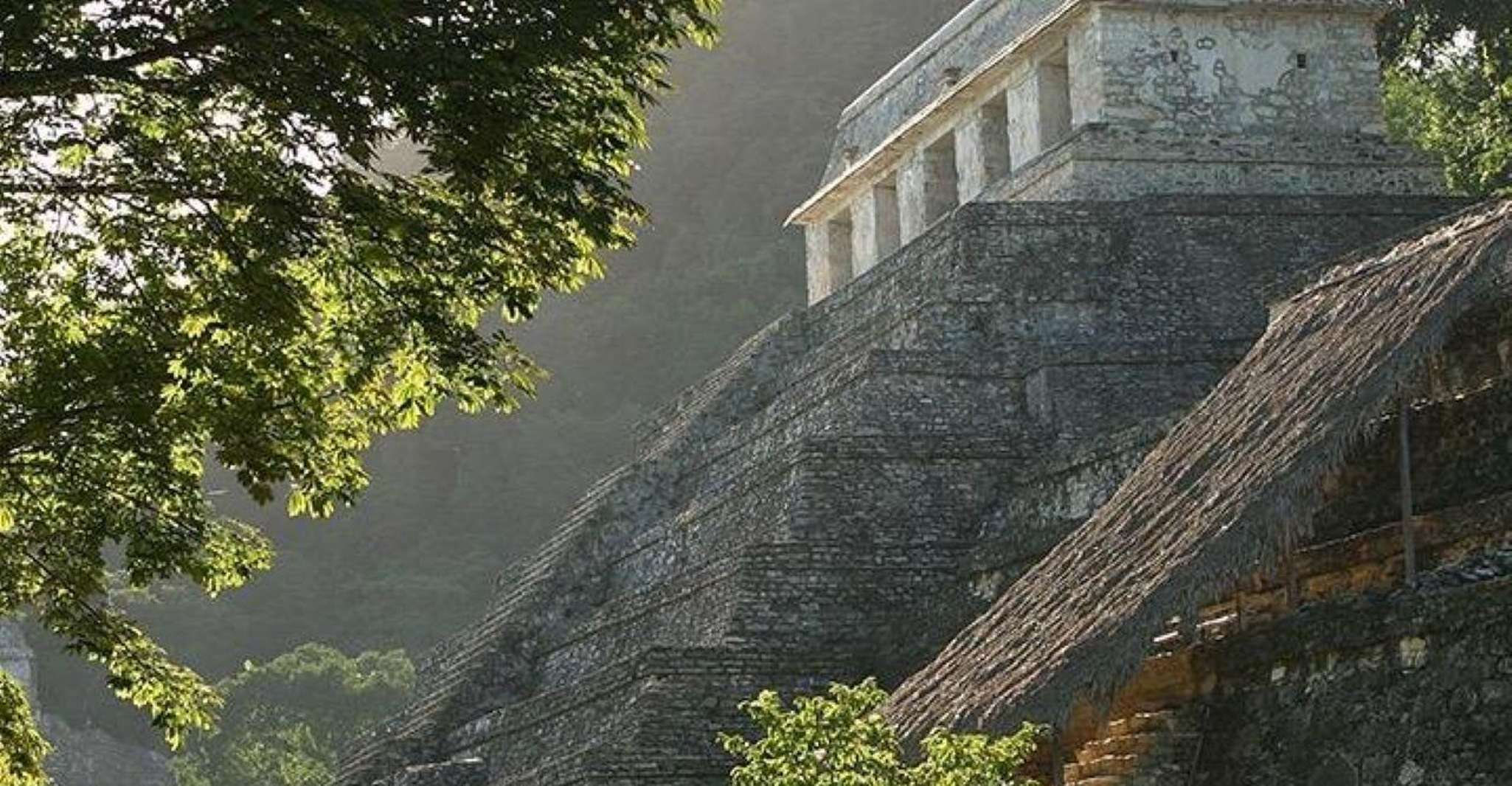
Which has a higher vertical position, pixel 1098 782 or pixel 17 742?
pixel 1098 782

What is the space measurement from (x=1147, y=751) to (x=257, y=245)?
3.45 metres

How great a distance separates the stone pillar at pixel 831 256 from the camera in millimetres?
23328

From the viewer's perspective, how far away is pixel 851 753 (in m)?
8.57

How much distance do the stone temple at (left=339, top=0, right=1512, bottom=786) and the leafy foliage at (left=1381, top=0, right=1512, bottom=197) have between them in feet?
11.4

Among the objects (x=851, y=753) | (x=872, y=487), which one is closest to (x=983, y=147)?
(x=872, y=487)

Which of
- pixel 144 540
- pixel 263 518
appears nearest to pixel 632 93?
pixel 144 540

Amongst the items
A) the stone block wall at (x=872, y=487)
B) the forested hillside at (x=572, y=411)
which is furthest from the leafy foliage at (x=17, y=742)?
the forested hillside at (x=572, y=411)

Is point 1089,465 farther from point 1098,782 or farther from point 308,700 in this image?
point 308,700

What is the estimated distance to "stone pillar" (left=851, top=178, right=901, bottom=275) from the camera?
22.3m

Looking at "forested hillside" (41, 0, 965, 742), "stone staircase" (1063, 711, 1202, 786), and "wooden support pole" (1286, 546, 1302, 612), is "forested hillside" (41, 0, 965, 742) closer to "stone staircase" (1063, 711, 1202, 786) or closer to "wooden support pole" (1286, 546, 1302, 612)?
"stone staircase" (1063, 711, 1202, 786)

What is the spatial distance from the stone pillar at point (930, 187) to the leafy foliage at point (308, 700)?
15428 millimetres

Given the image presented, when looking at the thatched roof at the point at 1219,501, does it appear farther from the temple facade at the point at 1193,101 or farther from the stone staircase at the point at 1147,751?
the temple facade at the point at 1193,101

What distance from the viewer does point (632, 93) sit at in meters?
8.22

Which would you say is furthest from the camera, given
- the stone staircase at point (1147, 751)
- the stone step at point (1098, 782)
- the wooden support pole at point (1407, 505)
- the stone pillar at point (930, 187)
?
the stone pillar at point (930, 187)
